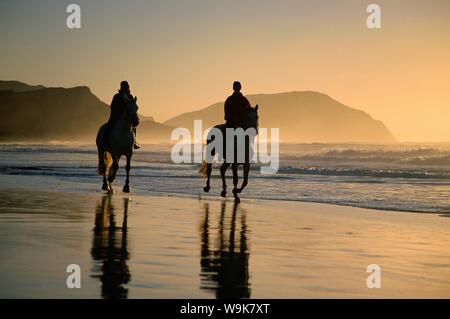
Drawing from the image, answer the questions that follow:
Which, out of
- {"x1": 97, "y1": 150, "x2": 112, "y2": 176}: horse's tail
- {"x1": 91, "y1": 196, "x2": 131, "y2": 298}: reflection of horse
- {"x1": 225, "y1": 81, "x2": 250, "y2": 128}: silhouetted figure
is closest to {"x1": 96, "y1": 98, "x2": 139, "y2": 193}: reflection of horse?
{"x1": 97, "y1": 150, "x2": 112, "y2": 176}: horse's tail

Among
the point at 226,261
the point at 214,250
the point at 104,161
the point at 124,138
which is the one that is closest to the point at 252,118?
the point at 124,138

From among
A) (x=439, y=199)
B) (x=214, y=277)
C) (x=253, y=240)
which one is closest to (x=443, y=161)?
(x=439, y=199)

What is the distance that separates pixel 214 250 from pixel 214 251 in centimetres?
9

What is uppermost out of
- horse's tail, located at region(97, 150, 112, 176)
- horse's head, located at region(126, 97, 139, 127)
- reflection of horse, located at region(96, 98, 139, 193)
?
horse's head, located at region(126, 97, 139, 127)

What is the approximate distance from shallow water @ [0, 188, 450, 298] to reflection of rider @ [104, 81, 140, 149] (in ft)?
12.3

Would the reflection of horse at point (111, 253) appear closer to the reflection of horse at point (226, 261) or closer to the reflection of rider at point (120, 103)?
the reflection of horse at point (226, 261)

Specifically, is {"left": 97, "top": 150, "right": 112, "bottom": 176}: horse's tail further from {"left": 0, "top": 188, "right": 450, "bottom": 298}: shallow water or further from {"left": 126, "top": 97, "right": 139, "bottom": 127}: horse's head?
{"left": 0, "top": 188, "right": 450, "bottom": 298}: shallow water

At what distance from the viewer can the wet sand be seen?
7480mm

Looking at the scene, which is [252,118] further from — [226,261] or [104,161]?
[226,261]

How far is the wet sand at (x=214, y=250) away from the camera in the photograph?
24.5 ft

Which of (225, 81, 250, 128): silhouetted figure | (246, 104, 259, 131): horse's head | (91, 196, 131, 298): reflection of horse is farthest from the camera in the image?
(225, 81, 250, 128): silhouetted figure

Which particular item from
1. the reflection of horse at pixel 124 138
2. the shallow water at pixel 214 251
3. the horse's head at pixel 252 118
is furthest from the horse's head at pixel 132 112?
the shallow water at pixel 214 251
